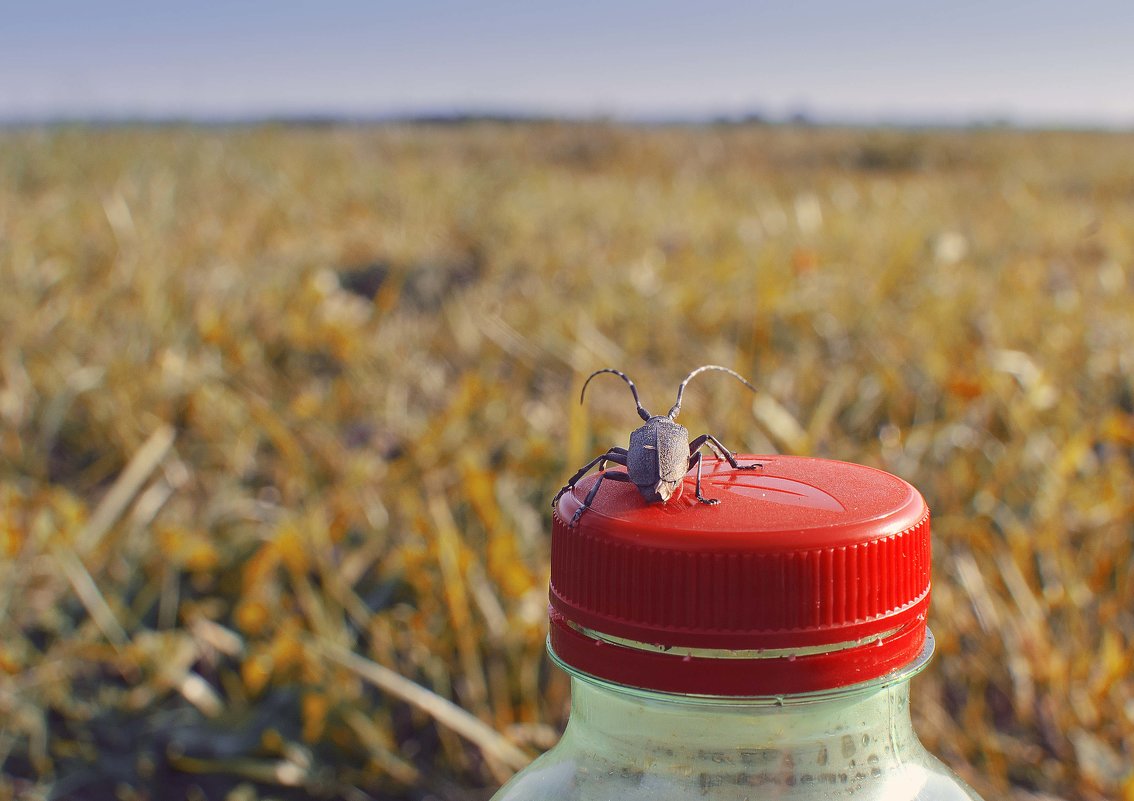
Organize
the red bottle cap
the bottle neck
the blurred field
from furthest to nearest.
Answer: the blurred field, the bottle neck, the red bottle cap

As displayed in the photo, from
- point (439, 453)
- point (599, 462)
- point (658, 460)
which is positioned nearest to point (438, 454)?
point (439, 453)

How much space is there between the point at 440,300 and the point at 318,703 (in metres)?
2.39

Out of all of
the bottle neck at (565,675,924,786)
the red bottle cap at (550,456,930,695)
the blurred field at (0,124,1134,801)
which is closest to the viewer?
the red bottle cap at (550,456,930,695)

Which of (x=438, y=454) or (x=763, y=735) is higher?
(x=763, y=735)

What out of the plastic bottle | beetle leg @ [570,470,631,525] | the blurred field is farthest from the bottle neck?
the blurred field

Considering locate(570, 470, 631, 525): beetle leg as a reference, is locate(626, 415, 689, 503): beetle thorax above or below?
above

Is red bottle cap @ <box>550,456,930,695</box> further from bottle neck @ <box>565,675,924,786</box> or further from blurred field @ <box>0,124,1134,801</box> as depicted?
blurred field @ <box>0,124,1134,801</box>

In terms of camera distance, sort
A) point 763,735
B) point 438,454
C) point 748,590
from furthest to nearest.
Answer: point 438,454 < point 763,735 < point 748,590

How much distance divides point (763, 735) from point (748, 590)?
0.57ft

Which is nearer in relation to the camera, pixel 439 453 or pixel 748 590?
pixel 748 590

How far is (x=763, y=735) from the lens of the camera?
0.86 meters

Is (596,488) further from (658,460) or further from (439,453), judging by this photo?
(439,453)

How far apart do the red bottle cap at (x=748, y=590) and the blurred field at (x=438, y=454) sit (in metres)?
1.14

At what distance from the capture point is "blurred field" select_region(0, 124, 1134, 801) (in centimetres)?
196
